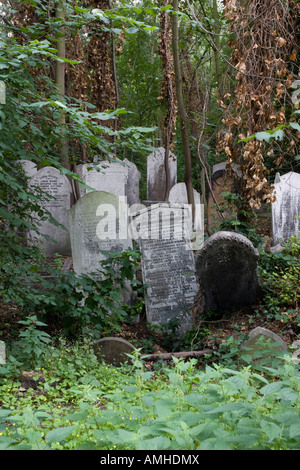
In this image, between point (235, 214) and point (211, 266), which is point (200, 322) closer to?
point (211, 266)

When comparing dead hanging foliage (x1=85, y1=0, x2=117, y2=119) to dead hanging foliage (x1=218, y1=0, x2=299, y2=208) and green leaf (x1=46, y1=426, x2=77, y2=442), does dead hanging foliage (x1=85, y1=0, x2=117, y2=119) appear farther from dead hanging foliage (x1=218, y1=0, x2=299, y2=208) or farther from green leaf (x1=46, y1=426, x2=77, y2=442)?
green leaf (x1=46, y1=426, x2=77, y2=442)

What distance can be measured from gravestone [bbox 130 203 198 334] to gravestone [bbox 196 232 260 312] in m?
0.80

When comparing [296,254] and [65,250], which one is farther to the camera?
[65,250]

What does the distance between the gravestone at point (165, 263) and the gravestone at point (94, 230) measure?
24 cm

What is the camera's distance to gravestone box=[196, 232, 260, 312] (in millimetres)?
4523

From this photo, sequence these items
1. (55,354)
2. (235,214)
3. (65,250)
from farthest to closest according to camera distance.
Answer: (65,250), (235,214), (55,354)

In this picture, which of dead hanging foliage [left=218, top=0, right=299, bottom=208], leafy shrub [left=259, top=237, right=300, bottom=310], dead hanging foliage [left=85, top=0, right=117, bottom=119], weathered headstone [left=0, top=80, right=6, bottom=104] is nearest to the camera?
weathered headstone [left=0, top=80, right=6, bottom=104]

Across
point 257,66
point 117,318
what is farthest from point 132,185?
point 117,318

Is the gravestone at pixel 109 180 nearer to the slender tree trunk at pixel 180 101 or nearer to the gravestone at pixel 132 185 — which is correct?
the slender tree trunk at pixel 180 101

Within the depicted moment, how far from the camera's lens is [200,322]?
4910 millimetres

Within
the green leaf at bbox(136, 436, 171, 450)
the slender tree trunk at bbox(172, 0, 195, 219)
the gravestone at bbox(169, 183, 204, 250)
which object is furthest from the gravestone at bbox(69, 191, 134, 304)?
the green leaf at bbox(136, 436, 171, 450)

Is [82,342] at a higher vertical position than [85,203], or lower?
lower

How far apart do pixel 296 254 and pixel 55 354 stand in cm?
329

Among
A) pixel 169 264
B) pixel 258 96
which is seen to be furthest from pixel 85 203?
pixel 258 96
